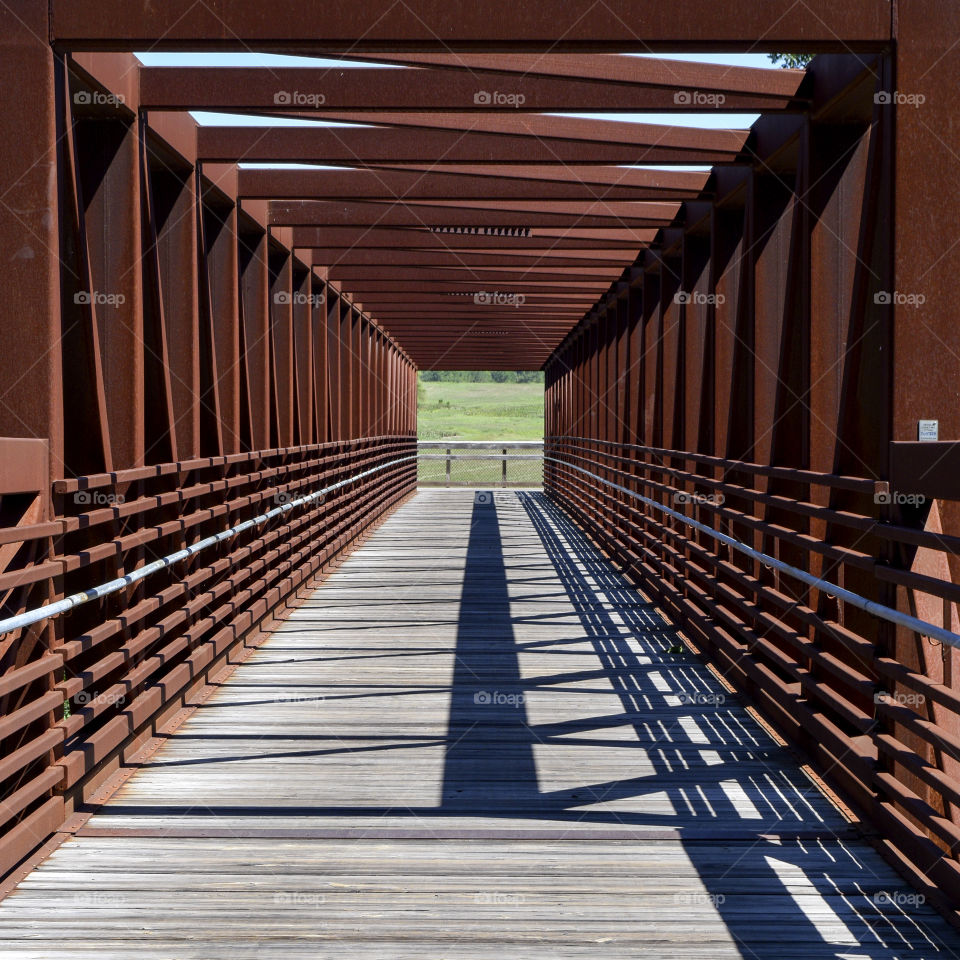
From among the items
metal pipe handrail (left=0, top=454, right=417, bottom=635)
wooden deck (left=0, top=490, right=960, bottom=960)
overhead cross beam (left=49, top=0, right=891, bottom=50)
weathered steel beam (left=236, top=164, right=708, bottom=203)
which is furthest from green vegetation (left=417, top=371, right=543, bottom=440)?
overhead cross beam (left=49, top=0, right=891, bottom=50)

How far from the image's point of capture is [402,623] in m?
9.02

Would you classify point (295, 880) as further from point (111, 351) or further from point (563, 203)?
point (563, 203)

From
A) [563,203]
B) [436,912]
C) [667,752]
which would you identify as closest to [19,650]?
[436,912]

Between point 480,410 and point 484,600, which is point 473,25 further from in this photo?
point 480,410

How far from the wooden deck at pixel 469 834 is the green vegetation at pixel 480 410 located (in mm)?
56791

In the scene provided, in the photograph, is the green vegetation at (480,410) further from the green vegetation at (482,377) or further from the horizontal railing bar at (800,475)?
the horizontal railing bar at (800,475)

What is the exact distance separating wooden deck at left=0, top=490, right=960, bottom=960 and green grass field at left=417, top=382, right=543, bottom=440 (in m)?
56.8

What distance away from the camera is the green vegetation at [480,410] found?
70.6m

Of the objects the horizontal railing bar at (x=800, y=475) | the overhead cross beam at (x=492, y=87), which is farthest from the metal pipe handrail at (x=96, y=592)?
Result: the horizontal railing bar at (x=800, y=475)

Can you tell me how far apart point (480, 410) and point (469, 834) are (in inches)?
3720

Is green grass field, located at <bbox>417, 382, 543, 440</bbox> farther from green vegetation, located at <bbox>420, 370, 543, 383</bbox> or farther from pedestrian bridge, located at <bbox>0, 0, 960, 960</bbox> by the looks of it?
pedestrian bridge, located at <bbox>0, 0, 960, 960</bbox>

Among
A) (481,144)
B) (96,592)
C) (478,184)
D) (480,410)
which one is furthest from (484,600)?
(480,410)

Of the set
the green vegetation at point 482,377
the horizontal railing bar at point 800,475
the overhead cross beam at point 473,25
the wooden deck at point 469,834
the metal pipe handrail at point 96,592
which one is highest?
the green vegetation at point 482,377

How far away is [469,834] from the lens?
14.1 ft
